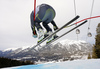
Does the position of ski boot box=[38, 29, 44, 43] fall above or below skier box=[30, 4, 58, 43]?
below

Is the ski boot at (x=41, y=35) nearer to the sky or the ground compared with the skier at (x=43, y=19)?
nearer to the ground

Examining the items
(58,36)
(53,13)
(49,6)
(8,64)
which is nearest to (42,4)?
(49,6)

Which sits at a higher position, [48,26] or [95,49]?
[48,26]

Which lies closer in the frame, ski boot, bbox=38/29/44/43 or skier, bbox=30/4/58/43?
skier, bbox=30/4/58/43

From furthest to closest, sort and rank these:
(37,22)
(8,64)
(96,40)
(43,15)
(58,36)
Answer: (8,64) < (96,40) < (58,36) < (37,22) < (43,15)

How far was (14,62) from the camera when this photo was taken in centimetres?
2767

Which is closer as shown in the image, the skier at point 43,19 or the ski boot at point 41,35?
the skier at point 43,19

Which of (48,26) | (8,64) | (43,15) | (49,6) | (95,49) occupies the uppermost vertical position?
(49,6)

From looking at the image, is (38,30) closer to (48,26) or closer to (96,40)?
(48,26)

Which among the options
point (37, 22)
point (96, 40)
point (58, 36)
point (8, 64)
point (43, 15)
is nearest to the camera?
point (43, 15)

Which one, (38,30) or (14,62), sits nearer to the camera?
(38,30)

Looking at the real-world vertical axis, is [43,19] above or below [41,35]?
above

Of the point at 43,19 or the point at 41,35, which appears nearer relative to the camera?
the point at 43,19

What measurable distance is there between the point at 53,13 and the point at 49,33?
3.35 feet
